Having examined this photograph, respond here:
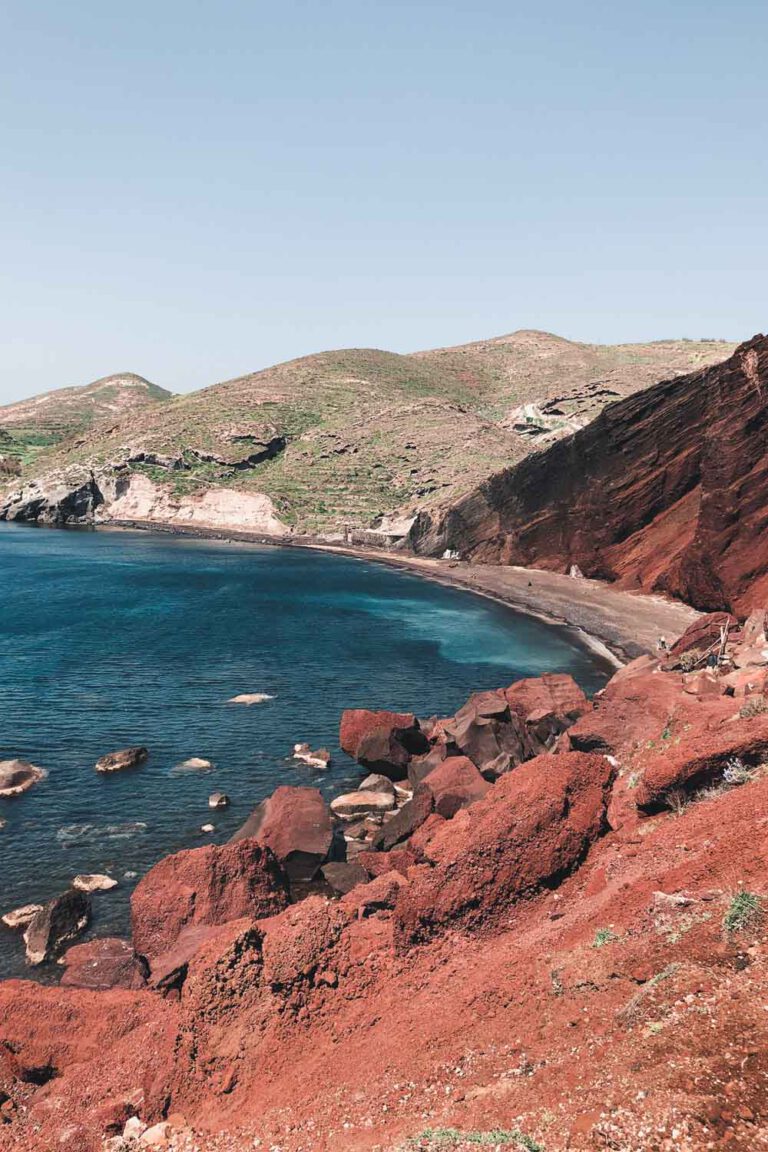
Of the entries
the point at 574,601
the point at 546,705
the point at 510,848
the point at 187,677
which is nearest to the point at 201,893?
the point at 510,848

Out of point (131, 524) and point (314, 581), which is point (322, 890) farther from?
point (131, 524)

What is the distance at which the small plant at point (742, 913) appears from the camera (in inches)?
430

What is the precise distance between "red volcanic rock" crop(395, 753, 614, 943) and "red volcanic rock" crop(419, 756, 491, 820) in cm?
1003

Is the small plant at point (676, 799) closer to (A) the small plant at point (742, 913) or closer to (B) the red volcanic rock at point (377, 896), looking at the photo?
(A) the small plant at point (742, 913)

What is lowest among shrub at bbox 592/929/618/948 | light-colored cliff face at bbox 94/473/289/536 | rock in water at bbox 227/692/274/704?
rock in water at bbox 227/692/274/704

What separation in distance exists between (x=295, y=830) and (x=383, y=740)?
402 inches

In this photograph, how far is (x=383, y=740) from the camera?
37.0 m

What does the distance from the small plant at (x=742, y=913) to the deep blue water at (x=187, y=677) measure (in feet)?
67.2

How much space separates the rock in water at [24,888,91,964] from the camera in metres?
22.4

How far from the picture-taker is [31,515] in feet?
536

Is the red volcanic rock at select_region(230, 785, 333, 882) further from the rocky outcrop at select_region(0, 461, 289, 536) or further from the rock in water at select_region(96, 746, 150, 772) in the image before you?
the rocky outcrop at select_region(0, 461, 289, 536)

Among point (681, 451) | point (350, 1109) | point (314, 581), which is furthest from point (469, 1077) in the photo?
point (314, 581)

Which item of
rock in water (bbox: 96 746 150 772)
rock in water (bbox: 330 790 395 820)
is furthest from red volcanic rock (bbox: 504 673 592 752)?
rock in water (bbox: 96 746 150 772)

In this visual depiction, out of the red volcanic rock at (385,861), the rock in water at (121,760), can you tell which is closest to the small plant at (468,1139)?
the red volcanic rock at (385,861)
